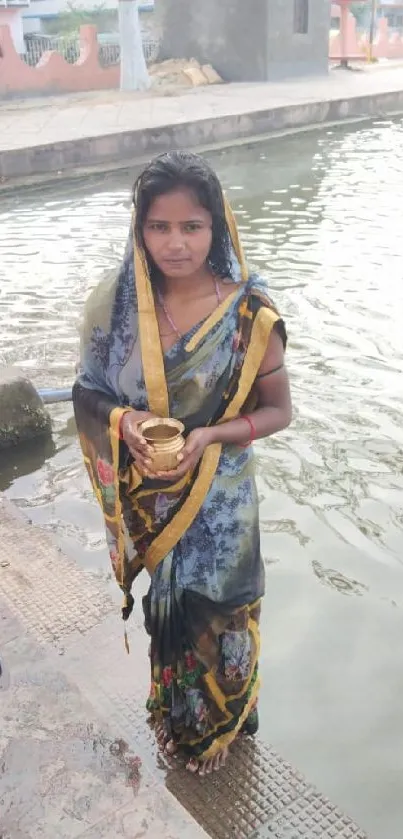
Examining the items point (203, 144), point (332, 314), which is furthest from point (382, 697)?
point (203, 144)

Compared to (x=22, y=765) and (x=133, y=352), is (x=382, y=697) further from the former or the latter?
(x=133, y=352)

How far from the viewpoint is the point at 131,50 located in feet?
59.1

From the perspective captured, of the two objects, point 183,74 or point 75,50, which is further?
point 75,50

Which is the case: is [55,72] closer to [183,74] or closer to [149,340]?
[183,74]

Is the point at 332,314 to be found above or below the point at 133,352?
below

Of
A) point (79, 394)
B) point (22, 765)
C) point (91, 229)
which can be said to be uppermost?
point (79, 394)

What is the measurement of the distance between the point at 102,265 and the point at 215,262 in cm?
612

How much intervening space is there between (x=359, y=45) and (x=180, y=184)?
28804 mm

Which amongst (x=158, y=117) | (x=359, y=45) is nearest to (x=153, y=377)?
(x=158, y=117)

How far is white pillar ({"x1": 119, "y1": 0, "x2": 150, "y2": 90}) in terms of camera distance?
17.2 metres

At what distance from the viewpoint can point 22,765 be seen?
76.1 inches

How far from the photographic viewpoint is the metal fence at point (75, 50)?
70.3 ft

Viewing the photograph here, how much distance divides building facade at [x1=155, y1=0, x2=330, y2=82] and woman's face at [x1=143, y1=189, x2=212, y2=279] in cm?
1983

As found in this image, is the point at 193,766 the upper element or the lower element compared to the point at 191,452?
lower
